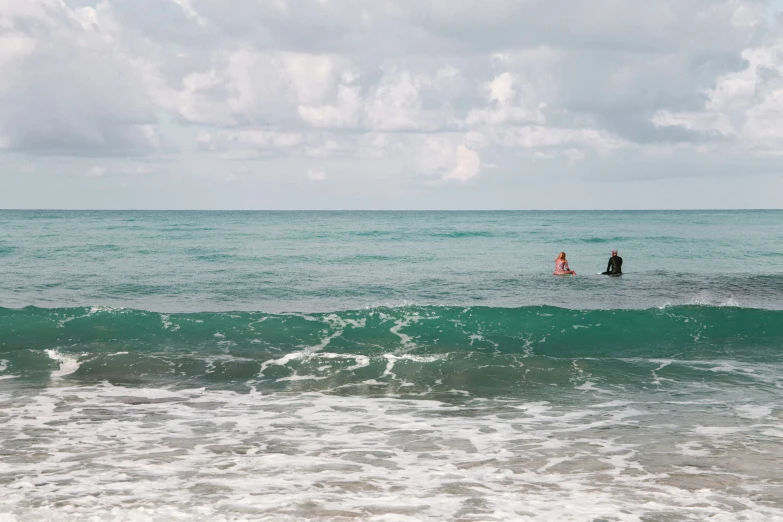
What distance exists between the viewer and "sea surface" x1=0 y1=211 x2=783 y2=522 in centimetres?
874

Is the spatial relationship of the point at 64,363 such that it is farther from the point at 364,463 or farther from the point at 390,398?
the point at 364,463

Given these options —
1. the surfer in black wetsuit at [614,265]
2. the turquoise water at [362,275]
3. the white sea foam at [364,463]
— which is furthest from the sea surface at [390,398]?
the surfer in black wetsuit at [614,265]

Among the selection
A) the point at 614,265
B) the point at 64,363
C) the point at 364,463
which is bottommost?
the point at 64,363

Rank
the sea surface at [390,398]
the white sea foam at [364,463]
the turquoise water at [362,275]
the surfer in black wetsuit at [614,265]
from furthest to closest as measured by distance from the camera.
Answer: the surfer in black wetsuit at [614,265], the turquoise water at [362,275], the sea surface at [390,398], the white sea foam at [364,463]

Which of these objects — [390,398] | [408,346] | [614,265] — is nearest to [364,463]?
[390,398]

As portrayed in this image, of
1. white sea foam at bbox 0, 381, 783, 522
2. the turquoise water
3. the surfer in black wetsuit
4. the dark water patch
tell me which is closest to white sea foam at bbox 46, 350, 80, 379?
the dark water patch

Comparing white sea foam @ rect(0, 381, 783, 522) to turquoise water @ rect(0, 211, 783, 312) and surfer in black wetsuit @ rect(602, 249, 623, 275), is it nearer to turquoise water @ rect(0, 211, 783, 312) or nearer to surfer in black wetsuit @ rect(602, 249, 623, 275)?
turquoise water @ rect(0, 211, 783, 312)

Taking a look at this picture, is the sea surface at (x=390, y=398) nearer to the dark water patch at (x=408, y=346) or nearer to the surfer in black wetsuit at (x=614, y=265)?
the dark water patch at (x=408, y=346)

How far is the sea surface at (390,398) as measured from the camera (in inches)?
344

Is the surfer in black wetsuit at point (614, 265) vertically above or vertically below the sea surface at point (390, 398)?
above

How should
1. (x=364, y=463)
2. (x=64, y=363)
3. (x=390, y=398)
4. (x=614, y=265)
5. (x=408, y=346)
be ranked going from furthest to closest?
(x=614, y=265), (x=408, y=346), (x=64, y=363), (x=390, y=398), (x=364, y=463)

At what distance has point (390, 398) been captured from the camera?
14.8 metres

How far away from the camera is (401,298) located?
28641 millimetres

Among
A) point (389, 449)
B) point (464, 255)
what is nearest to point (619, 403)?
point (389, 449)
